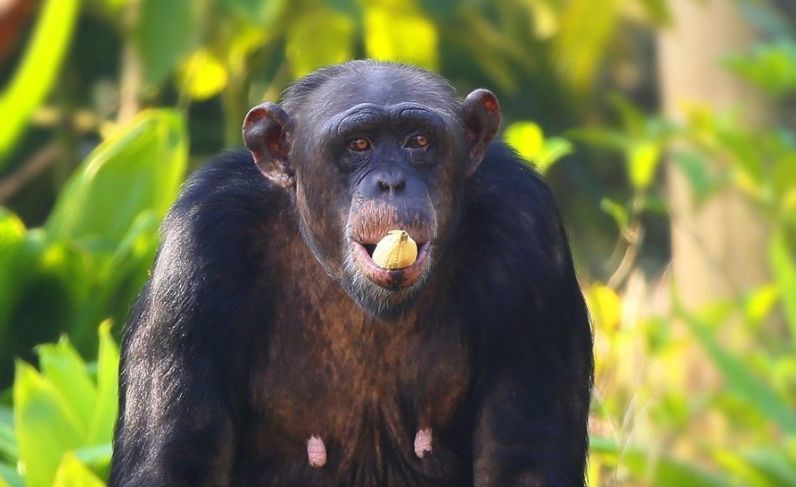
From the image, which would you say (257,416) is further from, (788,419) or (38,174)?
(38,174)

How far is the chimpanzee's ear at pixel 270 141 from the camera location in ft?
12.3

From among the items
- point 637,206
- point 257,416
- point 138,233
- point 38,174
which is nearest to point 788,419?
point 637,206

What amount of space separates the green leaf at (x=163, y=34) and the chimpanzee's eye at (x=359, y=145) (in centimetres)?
380

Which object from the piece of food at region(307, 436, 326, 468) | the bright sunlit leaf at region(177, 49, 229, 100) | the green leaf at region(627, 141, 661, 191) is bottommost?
the bright sunlit leaf at region(177, 49, 229, 100)

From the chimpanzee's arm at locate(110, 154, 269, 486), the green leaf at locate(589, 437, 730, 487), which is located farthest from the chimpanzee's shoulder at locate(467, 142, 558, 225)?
the green leaf at locate(589, 437, 730, 487)

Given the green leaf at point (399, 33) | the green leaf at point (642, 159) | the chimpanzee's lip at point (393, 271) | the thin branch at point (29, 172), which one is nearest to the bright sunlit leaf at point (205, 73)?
the green leaf at point (399, 33)

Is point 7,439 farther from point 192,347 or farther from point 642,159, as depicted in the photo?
point 642,159

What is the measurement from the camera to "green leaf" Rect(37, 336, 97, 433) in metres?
4.66

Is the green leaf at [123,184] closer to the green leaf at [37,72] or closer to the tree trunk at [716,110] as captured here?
the green leaf at [37,72]

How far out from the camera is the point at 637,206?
5.21 m

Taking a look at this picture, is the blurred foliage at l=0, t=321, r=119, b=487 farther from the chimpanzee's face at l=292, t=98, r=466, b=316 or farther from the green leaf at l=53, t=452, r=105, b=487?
the chimpanzee's face at l=292, t=98, r=466, b=316

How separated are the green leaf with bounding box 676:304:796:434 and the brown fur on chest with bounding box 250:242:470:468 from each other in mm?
2486

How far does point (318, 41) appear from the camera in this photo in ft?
24.4

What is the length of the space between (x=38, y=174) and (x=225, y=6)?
271 cm
